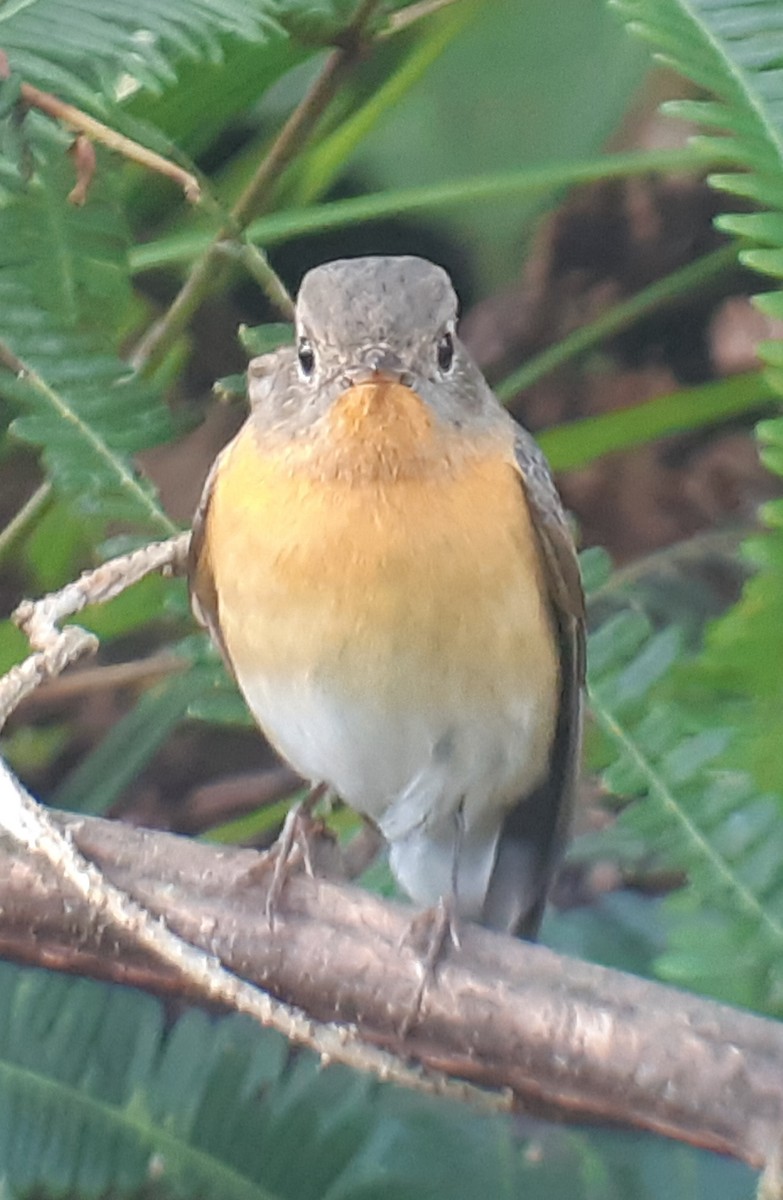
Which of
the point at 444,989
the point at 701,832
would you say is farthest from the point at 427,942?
the point at 701,832

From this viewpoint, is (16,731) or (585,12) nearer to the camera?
(585,12)

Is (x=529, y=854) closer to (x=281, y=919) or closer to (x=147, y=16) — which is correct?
(x=281, y=919)

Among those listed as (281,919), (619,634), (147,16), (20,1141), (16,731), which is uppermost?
(147,16)

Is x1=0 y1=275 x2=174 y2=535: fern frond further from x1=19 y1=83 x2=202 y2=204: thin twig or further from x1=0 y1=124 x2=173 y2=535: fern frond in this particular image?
x1=19 y1=83 x2=202 y2=204: thin twig

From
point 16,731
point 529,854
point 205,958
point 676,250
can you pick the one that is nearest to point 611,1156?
point 529,854

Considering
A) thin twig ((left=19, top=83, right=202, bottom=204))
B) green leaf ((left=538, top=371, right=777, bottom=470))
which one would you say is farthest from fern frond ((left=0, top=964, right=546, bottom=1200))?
green leaf ((left=538, top=371, right=777, bottom=470))

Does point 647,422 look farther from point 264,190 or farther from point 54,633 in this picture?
point 54,633
